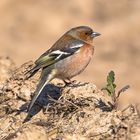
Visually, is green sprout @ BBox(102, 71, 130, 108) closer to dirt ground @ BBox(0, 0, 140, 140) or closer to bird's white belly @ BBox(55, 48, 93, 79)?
dirt ground @ BBox(0, 0, 140, 140)

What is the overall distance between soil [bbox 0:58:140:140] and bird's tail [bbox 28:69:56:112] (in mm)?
145

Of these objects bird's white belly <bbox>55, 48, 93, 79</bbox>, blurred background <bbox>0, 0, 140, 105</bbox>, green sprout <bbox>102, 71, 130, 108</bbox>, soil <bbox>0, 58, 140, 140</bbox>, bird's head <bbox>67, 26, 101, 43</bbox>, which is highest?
blurred background <bbox>0, 0, 140, 105</bbox>

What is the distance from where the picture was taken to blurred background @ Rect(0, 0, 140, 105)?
17.6 m

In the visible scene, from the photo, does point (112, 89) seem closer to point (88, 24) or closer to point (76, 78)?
point (76, 78)

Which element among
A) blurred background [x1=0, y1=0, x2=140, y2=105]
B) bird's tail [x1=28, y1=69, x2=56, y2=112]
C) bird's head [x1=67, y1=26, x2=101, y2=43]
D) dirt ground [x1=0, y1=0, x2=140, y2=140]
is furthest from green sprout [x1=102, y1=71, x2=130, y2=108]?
blurred background [x1=0, y1=0, x2=140, y2=105]

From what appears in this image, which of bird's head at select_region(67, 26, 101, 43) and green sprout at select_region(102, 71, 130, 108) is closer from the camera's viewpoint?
green sprout at select_region(102, 71, 130, 108)

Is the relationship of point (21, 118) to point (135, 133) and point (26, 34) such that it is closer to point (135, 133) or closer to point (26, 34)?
point (135, 133)

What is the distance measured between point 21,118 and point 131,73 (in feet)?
26.0

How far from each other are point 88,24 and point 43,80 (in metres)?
11.6

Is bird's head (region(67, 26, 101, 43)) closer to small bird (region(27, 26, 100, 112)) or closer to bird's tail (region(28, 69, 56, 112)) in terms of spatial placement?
small bird (region(27, 26, 100, 112))

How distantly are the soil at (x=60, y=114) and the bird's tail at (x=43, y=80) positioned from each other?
0.14 meters

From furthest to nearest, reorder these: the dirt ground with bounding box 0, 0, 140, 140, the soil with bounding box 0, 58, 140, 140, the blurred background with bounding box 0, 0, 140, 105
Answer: the blurred background with bounding box 0, 0, 140, 105
the dirt ground with bounding box 0, 0, 140, 140
the soil with bounding box 0, 58, 140, 140

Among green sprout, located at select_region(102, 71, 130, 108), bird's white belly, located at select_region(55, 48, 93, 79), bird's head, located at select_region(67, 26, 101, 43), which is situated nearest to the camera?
green sprout, located at select_region(102, 71, 130, 108)

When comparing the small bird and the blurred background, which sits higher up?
the blurred background
